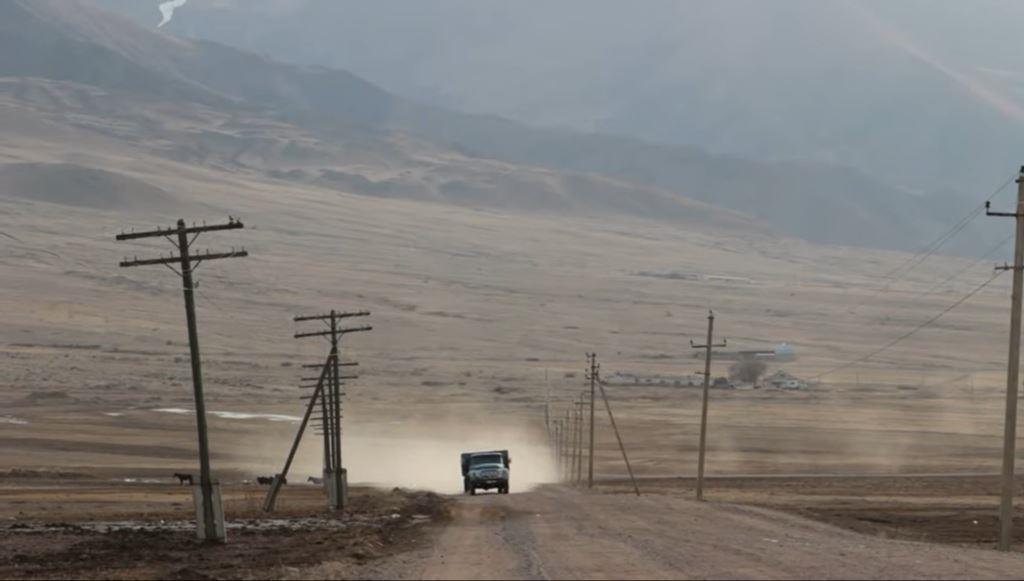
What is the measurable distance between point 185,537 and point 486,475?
3424 cm

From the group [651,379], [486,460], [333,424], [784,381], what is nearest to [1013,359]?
[333,424]

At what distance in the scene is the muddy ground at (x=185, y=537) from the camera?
1133 inches

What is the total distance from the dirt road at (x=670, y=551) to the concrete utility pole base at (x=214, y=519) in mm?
4523

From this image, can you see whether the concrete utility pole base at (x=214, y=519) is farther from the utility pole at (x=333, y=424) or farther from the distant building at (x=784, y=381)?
the distant building at (x=784, y=381)

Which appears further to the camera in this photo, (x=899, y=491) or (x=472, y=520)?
(x=899, y=491)

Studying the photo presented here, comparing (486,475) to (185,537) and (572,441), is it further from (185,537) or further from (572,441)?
(572,441)

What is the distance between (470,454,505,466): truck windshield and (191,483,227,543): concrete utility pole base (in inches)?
1445

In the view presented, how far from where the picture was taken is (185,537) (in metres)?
37.5

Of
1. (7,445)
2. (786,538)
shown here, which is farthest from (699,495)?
(7,445)

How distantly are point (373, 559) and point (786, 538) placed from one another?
8.75 metres

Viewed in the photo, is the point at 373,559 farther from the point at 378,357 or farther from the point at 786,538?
the point at 378,357

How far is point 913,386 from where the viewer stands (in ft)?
599

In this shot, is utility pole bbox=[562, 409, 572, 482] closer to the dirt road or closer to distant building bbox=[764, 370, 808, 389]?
distant building bbox=[764, 370, 808, 389]

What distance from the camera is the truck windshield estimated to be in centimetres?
7252
